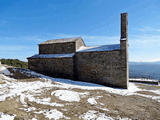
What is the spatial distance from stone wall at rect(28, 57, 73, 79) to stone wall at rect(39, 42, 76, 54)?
2.21 meters

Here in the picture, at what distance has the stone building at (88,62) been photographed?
49.5 feet

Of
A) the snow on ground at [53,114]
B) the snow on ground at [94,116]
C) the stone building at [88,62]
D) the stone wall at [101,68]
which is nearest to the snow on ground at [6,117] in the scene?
the snow on ground at [53,114]

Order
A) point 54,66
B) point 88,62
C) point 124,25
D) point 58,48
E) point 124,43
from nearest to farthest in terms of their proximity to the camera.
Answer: point 124,43 < point 124,25 < point 88,62 < point 54,66 < point 58,48

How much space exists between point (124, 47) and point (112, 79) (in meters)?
5.47

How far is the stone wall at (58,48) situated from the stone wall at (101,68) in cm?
221

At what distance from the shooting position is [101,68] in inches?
637

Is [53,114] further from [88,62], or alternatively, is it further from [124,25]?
[124,25]

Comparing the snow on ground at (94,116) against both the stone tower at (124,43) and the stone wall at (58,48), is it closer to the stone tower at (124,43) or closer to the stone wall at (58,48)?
the stone tower at (124,43)

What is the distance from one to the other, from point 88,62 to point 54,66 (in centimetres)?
691

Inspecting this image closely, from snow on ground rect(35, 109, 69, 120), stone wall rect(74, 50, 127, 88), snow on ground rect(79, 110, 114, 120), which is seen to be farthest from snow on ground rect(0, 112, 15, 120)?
stone wall rect(74, 50, 127, 88)

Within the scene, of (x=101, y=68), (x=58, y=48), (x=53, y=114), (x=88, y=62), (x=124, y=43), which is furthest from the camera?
(x=58, y=48)

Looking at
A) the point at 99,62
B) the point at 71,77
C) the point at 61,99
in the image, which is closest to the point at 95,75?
the point at 99,62

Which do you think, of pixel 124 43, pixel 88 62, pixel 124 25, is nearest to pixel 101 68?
pixel 88 62

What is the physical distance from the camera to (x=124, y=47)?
14.6 m
